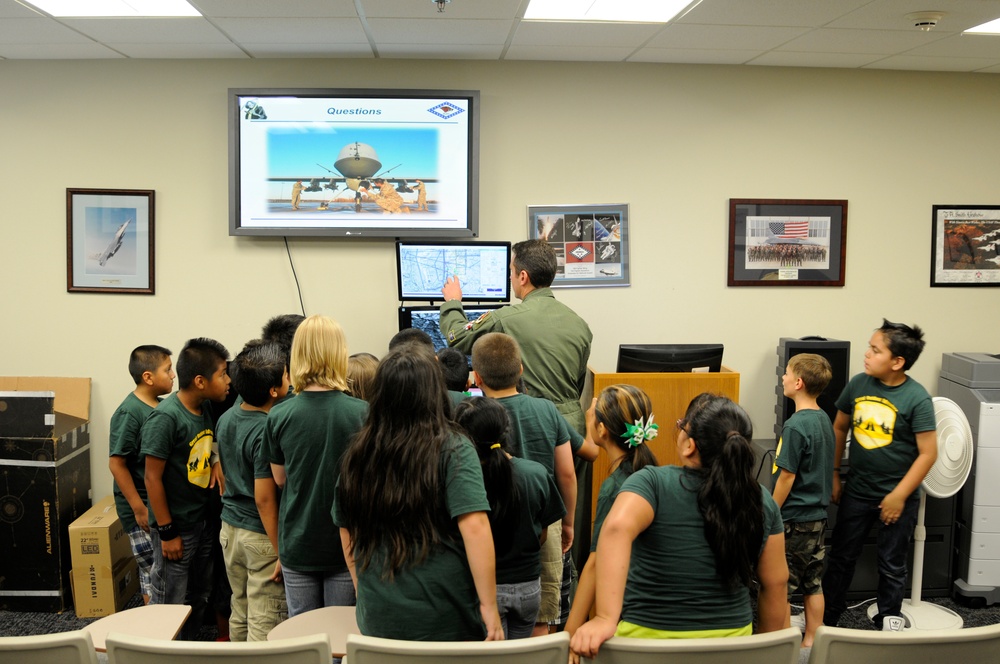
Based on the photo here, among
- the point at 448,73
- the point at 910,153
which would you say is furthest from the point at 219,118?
the point at 910,153

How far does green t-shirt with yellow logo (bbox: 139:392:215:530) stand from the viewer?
2.77m

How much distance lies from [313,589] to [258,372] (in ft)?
2.23

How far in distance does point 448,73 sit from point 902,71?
2527 millimetres

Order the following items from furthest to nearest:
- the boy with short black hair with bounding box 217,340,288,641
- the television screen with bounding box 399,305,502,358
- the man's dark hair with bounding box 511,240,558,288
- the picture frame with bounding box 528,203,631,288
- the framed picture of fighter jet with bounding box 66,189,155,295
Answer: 1. the picture frame with bounding box 528,203,631,288
2. the framed picture of fighter jet with bounding box 66,189,155,295
3. the television screen with bounding box 399,305,502,358
4. the man's dark hair with bounding box 511,240,558,288
5. the boy with short black hair with bounding box 217,340,288,641

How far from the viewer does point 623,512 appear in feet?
5.60

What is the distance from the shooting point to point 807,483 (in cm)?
307

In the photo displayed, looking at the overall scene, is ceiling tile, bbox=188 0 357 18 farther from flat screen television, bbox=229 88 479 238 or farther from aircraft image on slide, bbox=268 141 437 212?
aircraft image on slide, bbox=268 141 437 212

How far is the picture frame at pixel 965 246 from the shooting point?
4.46m

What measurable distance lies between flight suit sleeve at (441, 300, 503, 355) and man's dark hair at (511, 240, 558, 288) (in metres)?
0.23

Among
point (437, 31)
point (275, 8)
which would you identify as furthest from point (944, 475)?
point (275, 8)

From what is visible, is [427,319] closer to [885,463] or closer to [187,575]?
[187,575]

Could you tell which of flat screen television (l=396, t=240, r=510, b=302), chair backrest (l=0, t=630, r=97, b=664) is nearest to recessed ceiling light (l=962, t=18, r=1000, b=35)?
flat screen television (l=396, t=240, r=510, b=302)

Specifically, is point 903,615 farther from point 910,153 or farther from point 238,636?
point 238,636

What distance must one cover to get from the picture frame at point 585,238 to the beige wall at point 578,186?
57mm
